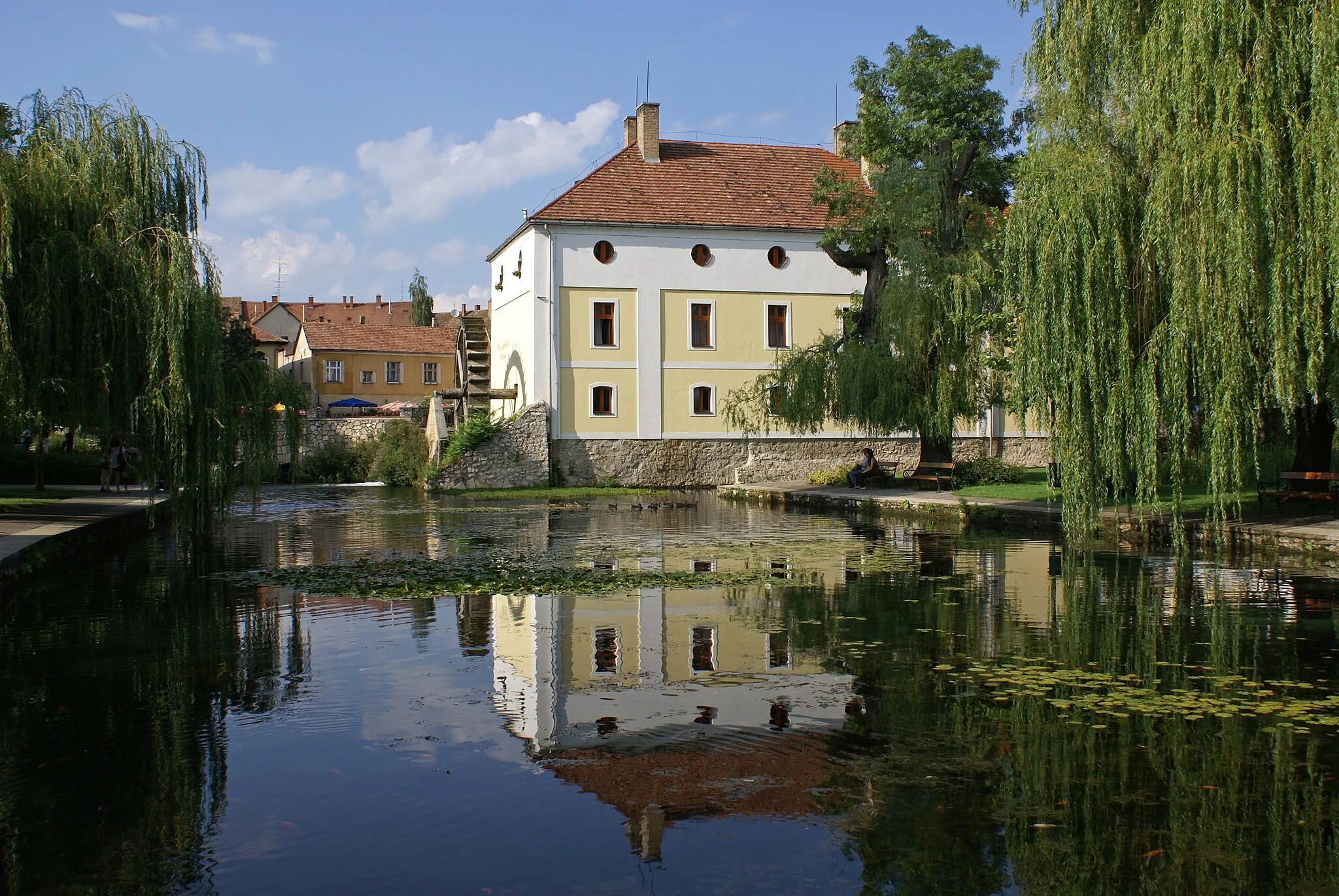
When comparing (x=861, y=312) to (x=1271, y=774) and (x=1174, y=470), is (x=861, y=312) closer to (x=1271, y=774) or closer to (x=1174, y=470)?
(x=1174, y=470)

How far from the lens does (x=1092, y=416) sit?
1568 cm

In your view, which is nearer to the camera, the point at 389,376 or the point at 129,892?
the point at 129,892

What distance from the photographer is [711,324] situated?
1581 inches

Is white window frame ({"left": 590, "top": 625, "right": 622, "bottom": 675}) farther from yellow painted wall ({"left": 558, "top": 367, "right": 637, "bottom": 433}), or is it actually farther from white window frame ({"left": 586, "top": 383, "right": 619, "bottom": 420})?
white window frame ({"left": 586, "top": 383, "right": 619, "bottom": 420})

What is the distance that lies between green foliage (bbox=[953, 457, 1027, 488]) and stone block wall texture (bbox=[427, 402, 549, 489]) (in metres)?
13.6

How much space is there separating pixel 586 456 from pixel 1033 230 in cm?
2439

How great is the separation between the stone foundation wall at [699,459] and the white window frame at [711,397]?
2.93 feet

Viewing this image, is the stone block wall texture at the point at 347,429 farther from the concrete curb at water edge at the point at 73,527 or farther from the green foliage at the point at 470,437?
the concrete curb at water edge at the point at 73,527

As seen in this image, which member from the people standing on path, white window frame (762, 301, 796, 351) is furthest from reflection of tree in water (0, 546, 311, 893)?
white window frame (762, 301, 796, 351)

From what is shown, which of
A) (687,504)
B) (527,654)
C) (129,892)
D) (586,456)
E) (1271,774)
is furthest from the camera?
(586,456)

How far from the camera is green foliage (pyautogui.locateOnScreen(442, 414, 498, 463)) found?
3734 cm

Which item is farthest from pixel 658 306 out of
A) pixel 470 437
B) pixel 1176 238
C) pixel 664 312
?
pixel 1176 238

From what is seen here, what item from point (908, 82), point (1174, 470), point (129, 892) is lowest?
point (129, 892)

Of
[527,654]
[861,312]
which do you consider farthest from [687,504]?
[527,654]
